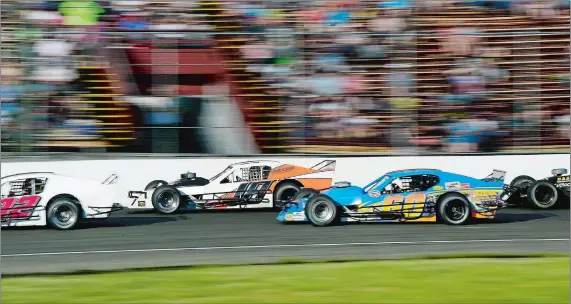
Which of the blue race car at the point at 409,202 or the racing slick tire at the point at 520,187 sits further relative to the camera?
the racing slick tire at the point at 520,187

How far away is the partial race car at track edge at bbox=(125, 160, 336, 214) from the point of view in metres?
13.9

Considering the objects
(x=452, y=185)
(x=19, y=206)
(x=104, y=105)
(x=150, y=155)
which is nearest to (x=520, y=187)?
(x=452, y=185)

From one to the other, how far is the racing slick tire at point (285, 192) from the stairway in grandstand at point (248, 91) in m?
1.23

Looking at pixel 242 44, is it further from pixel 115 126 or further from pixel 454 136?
pixel 454 136

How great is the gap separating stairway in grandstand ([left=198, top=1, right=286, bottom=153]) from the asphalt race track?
6.74 ft

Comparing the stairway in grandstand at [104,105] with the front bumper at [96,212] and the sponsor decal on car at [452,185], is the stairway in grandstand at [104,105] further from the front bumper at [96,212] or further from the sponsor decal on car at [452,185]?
the sponsor decal on car at [452,185]

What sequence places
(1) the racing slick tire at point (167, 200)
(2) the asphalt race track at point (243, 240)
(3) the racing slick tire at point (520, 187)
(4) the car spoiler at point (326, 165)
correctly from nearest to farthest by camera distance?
(2) the asphalt race track at point (243, 240) → (1) the racing slick tire at point (167, 200) → (3) the racing slick tire at point (520, 187) → (4) the car spoiler at point (326, 165)

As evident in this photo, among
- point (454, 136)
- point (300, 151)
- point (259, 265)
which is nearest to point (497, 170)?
point (454, 136)

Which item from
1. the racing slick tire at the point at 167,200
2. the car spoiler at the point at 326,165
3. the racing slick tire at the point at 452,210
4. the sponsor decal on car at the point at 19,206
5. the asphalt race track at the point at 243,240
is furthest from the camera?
the car spoiler at the point at 326,165

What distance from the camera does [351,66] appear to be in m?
15.5

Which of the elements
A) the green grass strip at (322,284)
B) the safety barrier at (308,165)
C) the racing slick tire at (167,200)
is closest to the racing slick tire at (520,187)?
the safety barrier at (308,165)

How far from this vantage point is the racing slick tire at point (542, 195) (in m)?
14.0

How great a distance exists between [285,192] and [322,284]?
7.01 metres

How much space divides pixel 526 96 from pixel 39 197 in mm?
8433
